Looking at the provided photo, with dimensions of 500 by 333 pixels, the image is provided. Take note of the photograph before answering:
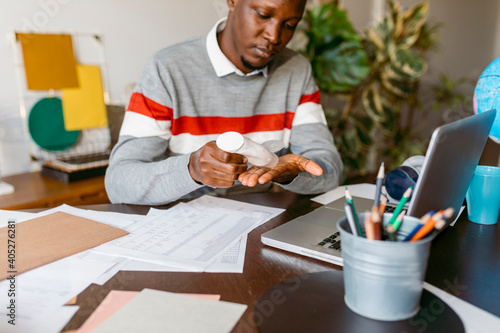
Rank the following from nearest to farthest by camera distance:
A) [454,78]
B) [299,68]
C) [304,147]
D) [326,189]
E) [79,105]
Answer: [326,189] < [304,147] < [299,68] < [79,105] < [454,78]

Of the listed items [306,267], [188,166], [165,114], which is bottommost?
[306,267]

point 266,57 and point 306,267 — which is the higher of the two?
point 266,57

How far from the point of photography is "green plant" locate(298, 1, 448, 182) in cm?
224

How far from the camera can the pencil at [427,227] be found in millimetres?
434

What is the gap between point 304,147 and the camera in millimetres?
1276

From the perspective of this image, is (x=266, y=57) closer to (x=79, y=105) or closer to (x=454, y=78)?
(x=79, y=105)

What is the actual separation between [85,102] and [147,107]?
0.94 m

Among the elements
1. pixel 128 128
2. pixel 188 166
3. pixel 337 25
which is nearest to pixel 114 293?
pixel 188 166

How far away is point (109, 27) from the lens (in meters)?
1.92

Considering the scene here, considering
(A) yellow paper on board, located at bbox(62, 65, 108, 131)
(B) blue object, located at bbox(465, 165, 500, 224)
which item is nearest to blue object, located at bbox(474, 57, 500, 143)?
(B) blue object, located at bbox(465, 165, 500, 224)

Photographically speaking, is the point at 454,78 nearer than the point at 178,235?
No

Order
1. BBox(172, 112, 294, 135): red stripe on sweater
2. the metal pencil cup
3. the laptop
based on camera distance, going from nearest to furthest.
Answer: the metal pencil cup
the laptop
BBox(172, 112, 294, 135): red stripe on sweater

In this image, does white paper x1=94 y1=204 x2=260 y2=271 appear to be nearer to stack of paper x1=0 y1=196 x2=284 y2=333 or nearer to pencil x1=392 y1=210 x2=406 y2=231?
stack of paper x1=0 y1=196 x2=284 y2=333

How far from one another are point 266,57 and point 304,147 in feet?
1.04
